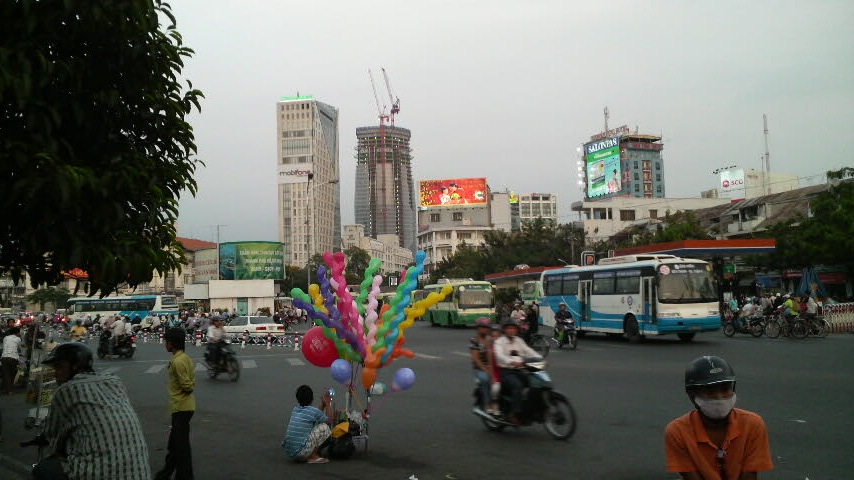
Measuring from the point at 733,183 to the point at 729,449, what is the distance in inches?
3578

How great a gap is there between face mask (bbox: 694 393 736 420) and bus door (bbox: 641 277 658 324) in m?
22.5

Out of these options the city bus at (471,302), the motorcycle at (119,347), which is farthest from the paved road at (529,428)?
the city bus at (471,302)

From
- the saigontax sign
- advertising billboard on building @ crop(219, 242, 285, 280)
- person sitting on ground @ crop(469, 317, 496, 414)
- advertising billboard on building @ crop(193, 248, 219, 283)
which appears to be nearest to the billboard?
the saigontax sign

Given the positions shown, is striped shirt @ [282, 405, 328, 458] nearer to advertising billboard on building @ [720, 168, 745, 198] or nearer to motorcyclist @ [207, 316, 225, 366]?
motorcyclist @ [207, 316, 225, 366]

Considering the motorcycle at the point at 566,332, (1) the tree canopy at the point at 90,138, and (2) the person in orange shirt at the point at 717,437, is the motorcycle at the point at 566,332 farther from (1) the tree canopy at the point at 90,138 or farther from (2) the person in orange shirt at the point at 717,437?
(2) the person in orange shirt at the point at 717,437

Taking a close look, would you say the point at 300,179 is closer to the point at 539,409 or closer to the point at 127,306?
the point at 127,306

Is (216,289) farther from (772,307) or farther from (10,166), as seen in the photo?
(10,166)

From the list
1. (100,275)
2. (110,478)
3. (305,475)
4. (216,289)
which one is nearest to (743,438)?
(110,478)

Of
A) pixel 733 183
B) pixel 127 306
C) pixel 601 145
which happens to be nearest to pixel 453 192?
pixel 601 145

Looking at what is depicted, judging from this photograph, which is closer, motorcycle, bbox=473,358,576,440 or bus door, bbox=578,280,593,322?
motorcycle, bbox=473,358,576,440

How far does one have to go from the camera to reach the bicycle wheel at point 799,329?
25.3m

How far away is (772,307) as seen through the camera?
91.5 ft

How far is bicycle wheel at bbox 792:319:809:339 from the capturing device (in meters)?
25.3

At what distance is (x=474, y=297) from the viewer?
4288 centimetres
